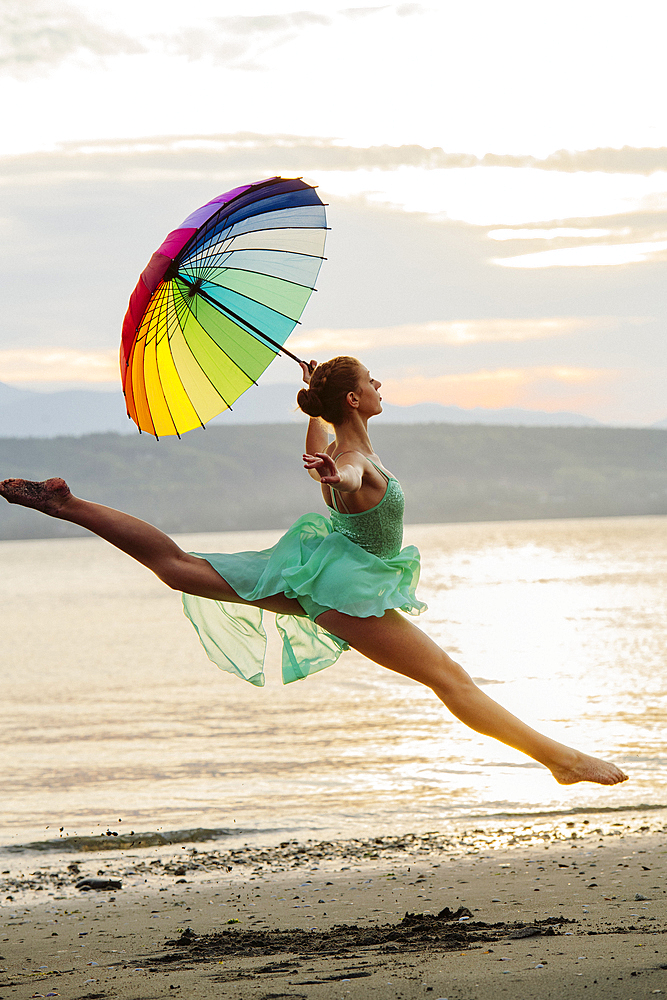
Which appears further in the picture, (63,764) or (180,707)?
(180,707)

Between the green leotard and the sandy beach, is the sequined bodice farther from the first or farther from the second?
the sandy beach

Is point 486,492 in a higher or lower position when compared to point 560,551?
higher

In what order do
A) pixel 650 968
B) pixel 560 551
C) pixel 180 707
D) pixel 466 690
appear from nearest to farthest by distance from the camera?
pixel 650 968, pixel 466 690, pixel 180 707, pixel 560 551

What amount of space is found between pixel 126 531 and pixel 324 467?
4.72 ft

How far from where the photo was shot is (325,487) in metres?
6.86

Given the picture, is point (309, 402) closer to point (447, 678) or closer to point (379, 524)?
point (379, 524)

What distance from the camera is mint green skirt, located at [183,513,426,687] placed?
6.57m

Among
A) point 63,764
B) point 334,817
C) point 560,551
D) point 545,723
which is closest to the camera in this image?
point 334,817

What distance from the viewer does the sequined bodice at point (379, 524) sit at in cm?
670

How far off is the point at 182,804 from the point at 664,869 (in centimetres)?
501

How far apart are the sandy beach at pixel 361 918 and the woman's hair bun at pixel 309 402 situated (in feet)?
10.6

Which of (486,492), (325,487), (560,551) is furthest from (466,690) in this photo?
(486,492)

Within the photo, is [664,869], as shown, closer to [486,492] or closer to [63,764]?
[63,764]

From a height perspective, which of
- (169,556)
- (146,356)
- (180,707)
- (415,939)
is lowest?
(415,939)
